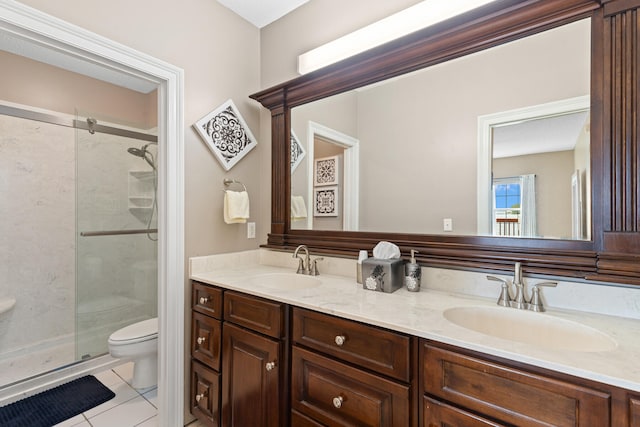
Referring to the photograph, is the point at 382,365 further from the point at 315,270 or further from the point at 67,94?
the point at 67,94

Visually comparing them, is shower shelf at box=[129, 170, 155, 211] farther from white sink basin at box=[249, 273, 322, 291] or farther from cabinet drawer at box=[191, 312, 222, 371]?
white sink basin at box=[249, 273, 322, 291]

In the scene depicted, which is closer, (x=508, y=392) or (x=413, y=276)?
(x=508, y=392)

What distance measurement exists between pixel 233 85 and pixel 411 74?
45.5 inches

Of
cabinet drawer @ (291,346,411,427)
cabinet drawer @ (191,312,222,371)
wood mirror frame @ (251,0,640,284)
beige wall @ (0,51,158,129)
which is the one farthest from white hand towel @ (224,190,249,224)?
beige wall @ (0,51,158,129)

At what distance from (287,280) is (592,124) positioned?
156 cm

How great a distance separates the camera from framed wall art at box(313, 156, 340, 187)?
5.89ft

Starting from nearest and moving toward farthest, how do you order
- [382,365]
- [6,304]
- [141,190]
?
1. [382,365]
2. [6,304]
3. [141,190]

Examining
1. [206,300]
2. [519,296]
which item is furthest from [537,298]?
[206,300]

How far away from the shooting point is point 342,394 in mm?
1070

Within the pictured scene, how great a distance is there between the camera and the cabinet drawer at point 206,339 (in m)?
1.56

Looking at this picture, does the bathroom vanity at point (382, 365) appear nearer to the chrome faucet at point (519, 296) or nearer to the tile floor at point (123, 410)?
the chrome faucet at point (519, 296)

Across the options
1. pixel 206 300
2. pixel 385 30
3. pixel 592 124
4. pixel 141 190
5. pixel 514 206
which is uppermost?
pixel 385 30

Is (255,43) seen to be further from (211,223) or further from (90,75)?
(90,75)

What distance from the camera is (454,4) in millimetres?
1354
